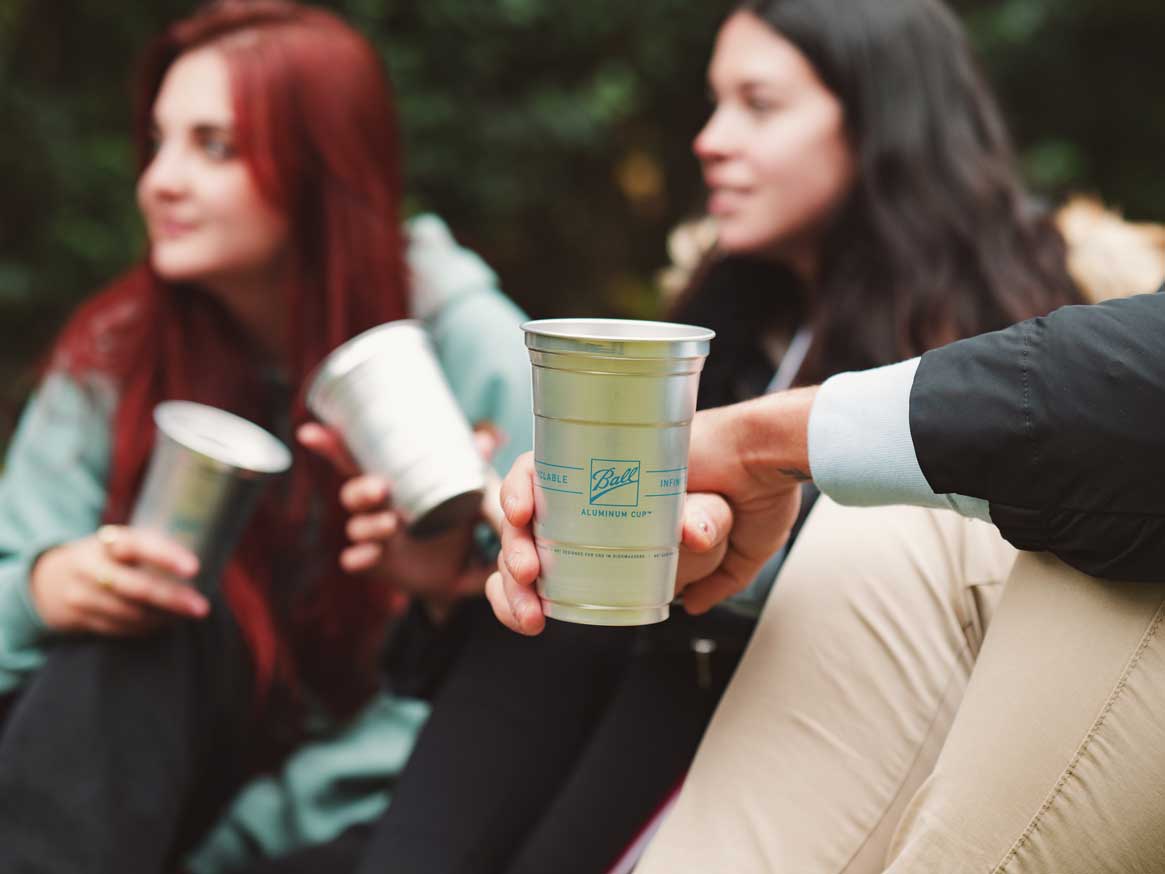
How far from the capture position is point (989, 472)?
0.98 m

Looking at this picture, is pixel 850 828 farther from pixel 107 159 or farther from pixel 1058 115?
pixel 1058 115

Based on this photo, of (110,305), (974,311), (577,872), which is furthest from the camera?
(110,305)

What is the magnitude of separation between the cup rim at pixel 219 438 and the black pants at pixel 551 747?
1.16 feet

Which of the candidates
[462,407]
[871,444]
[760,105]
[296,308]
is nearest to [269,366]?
[296,308]

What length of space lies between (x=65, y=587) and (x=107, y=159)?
2616mm

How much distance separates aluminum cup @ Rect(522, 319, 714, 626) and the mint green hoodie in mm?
988

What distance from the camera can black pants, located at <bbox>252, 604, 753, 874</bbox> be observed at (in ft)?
4.68

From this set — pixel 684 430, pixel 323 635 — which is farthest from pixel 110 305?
pixel 684 430

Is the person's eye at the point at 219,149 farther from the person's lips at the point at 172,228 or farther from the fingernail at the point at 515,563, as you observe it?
the fingernail at the point at 515,563

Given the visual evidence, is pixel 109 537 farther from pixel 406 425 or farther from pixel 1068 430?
pixel 1068 430

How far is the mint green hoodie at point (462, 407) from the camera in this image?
6.35 ft

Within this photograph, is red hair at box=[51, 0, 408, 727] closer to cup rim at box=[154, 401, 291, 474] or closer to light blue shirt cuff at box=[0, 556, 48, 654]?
light blue shirt cuff at box=[0, 556, 48, 654]

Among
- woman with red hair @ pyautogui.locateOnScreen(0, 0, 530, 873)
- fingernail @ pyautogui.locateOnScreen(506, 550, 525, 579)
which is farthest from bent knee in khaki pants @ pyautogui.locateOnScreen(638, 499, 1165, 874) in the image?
woman with red hair @ pyautogui.locateOnScreen(0, 0, 530, 873)

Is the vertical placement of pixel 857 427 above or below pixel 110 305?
above
